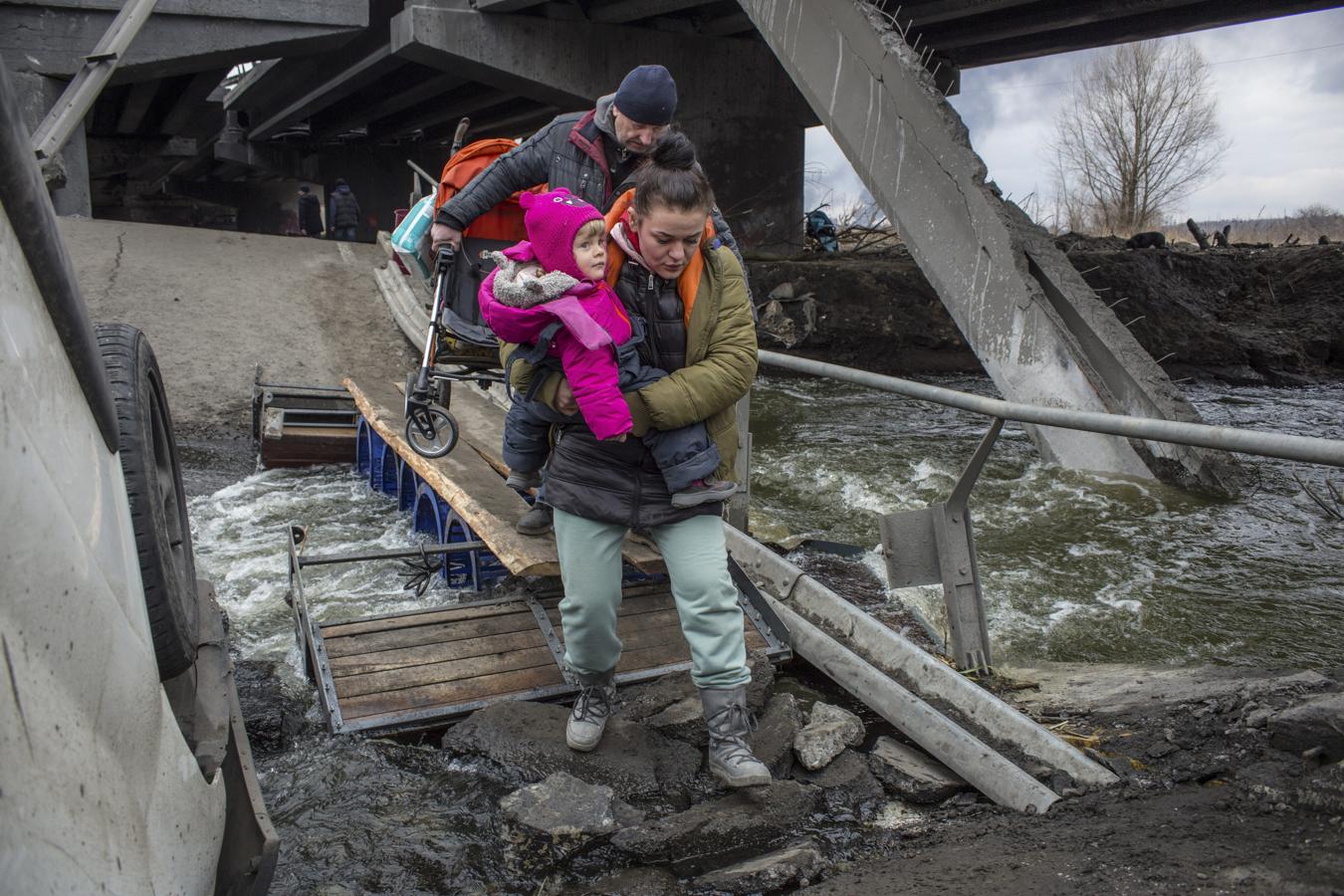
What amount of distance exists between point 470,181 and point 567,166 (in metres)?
0.74

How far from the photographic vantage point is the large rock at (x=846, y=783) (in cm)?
308

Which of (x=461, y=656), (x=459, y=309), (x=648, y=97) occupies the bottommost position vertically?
(x=461, y=656)

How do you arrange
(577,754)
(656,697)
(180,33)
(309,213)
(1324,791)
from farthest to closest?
(309,213) < (180,33) < (656,697) < (577,754) < (1324,791)

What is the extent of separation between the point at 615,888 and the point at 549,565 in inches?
60.9

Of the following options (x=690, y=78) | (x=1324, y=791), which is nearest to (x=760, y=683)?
(x=1324, y=791)

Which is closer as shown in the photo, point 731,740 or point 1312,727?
point 1312,727

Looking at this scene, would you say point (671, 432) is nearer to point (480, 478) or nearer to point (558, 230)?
point (558, 230)

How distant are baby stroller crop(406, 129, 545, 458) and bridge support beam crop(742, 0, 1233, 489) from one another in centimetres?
443

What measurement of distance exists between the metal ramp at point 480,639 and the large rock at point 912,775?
2.52 ft

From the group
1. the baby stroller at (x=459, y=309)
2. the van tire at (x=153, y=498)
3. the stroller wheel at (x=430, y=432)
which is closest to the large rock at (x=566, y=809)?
the van tire at (x=153, y=498)

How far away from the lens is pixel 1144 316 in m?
12.5

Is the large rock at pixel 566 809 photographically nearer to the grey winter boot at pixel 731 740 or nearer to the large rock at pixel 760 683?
the grey winter boot at pixel 731 740

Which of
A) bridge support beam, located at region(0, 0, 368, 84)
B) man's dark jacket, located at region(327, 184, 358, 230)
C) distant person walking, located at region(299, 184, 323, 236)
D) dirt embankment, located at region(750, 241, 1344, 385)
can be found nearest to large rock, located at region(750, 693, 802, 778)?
dirt embankment, located at region(750, 241, 1344, 385)

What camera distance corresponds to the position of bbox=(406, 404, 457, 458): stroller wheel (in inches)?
219
